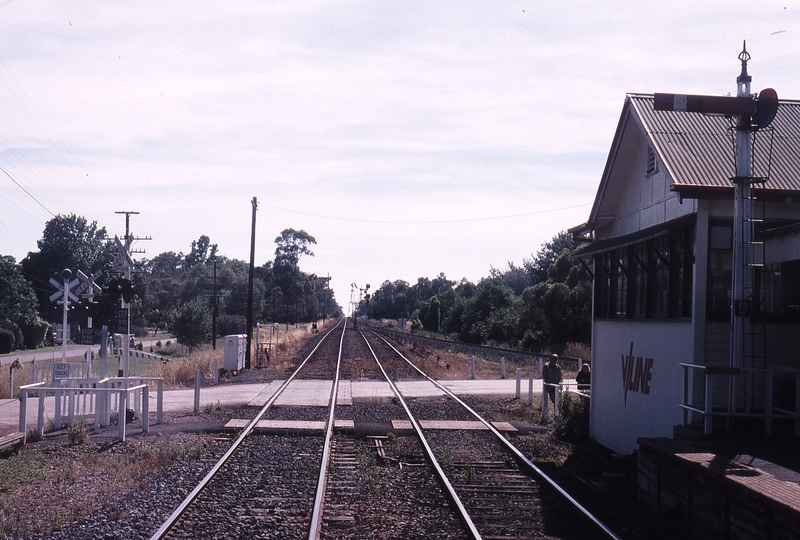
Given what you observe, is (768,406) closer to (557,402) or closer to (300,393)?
(557,402)

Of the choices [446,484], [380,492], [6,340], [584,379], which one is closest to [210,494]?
[380,492]

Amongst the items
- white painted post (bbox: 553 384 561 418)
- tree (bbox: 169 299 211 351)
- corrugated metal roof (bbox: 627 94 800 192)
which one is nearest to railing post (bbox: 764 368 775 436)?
corrugated metal roof (bbox: 627 94 800 192)

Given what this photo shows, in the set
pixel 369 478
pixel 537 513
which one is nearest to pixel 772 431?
pixel 537 513

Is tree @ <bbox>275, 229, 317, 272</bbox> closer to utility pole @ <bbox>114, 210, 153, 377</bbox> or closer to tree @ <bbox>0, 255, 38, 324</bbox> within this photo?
tree @ <bbox>0, 255, 38, 324</bbox>

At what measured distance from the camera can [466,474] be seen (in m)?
10.1

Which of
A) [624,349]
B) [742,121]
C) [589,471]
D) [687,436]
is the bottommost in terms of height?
[589,471]

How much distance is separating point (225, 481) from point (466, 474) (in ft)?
10.5

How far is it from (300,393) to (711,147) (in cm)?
1425

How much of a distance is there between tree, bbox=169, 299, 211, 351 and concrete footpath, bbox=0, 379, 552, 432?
1174 inches

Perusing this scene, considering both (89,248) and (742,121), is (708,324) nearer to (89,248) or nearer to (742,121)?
(742,121)

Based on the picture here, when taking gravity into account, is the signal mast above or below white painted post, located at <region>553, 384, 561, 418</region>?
above

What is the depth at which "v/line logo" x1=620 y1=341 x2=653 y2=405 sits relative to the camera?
461 inches

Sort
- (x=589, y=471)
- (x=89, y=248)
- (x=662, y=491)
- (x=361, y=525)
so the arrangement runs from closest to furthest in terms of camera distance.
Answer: (x=361, y=525), (x=662, y=491), (x=589, y=471), (x=89, y=248)

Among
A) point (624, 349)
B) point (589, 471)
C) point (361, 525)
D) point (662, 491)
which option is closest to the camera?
point (361, 525)
